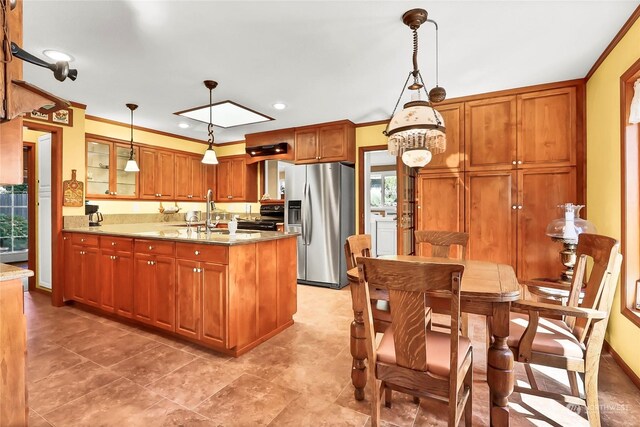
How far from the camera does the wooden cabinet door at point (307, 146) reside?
4.81 meters

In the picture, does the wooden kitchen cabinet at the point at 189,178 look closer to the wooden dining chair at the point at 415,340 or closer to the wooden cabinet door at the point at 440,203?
the wooden cabinet door at the point at 440,203

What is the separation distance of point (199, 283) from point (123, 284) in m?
1.11

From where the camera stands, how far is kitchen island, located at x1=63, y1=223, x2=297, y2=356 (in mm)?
2434

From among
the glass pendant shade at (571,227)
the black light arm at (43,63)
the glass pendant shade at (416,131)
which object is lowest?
the glass pendant shade at (571,227)

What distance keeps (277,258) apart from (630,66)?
300cm

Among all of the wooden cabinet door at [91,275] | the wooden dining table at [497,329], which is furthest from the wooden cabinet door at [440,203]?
the wooden cabinet door at [91,275]

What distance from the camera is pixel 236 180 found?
5.88 metres

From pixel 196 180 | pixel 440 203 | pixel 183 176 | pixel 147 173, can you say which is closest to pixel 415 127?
pixel 440 203

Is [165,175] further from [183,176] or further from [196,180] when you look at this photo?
[196,180]

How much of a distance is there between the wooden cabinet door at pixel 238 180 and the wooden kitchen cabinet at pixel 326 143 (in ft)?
4.34

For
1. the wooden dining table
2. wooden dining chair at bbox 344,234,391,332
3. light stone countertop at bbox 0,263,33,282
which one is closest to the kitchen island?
wooden dining chair at bbox 344,234,391,332

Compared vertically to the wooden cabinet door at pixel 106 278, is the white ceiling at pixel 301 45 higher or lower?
higher

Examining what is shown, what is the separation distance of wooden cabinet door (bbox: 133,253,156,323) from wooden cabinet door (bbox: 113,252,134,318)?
0.07 metres

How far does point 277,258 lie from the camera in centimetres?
288
